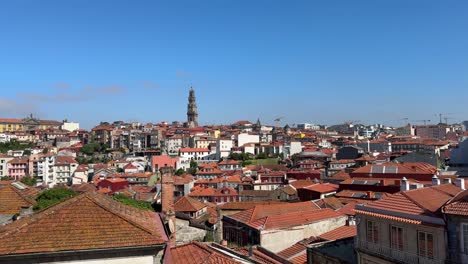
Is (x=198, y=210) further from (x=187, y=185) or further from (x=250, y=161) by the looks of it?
(x=250, y=161)

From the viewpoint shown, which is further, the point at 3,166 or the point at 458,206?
the point at 3,166

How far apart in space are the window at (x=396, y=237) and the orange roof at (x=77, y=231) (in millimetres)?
8758

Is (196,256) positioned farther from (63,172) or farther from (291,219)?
(63,172)

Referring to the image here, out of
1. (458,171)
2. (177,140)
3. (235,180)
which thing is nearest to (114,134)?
(177,140)

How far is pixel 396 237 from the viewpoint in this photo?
48.9 feet

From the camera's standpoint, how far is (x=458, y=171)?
3994cm

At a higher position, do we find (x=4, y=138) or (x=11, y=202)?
(x=4, y=138)

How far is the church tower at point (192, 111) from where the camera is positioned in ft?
574

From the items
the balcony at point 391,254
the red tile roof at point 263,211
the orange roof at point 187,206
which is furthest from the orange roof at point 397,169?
the balcony at point 391,254

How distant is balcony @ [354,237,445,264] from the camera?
1384 centimetres

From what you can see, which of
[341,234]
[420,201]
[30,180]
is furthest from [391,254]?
[30,180]

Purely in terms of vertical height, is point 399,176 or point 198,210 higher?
point 399,176

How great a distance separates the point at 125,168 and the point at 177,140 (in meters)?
39.9

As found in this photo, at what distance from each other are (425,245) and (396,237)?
1.16 metres
